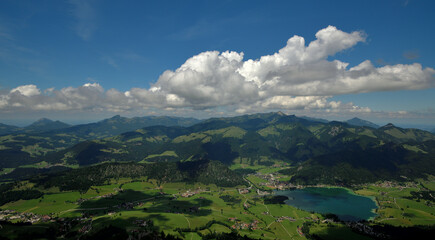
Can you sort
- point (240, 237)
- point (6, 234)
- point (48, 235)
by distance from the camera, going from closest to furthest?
point (6, 234) < point (48, 235) < point (240, 237)

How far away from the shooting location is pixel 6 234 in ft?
530

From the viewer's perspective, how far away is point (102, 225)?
188750 mm

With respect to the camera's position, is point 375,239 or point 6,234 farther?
point 375,239

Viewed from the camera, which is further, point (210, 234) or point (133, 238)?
point (210, 234)

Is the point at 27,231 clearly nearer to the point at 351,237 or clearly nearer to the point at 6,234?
the point at 6,234

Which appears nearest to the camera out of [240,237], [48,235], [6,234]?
[6,234]

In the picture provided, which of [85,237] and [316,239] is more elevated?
[85,237]

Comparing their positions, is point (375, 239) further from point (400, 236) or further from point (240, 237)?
point (240, 237)

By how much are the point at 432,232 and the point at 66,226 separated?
12995 inches

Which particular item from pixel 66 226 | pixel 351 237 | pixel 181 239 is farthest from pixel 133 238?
pixel 351 237

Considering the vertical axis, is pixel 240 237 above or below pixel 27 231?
below

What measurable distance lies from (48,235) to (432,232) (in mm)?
327959

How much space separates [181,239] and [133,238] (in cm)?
3845

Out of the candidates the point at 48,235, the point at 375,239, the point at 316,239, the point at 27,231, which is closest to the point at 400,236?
the point at 375,239
